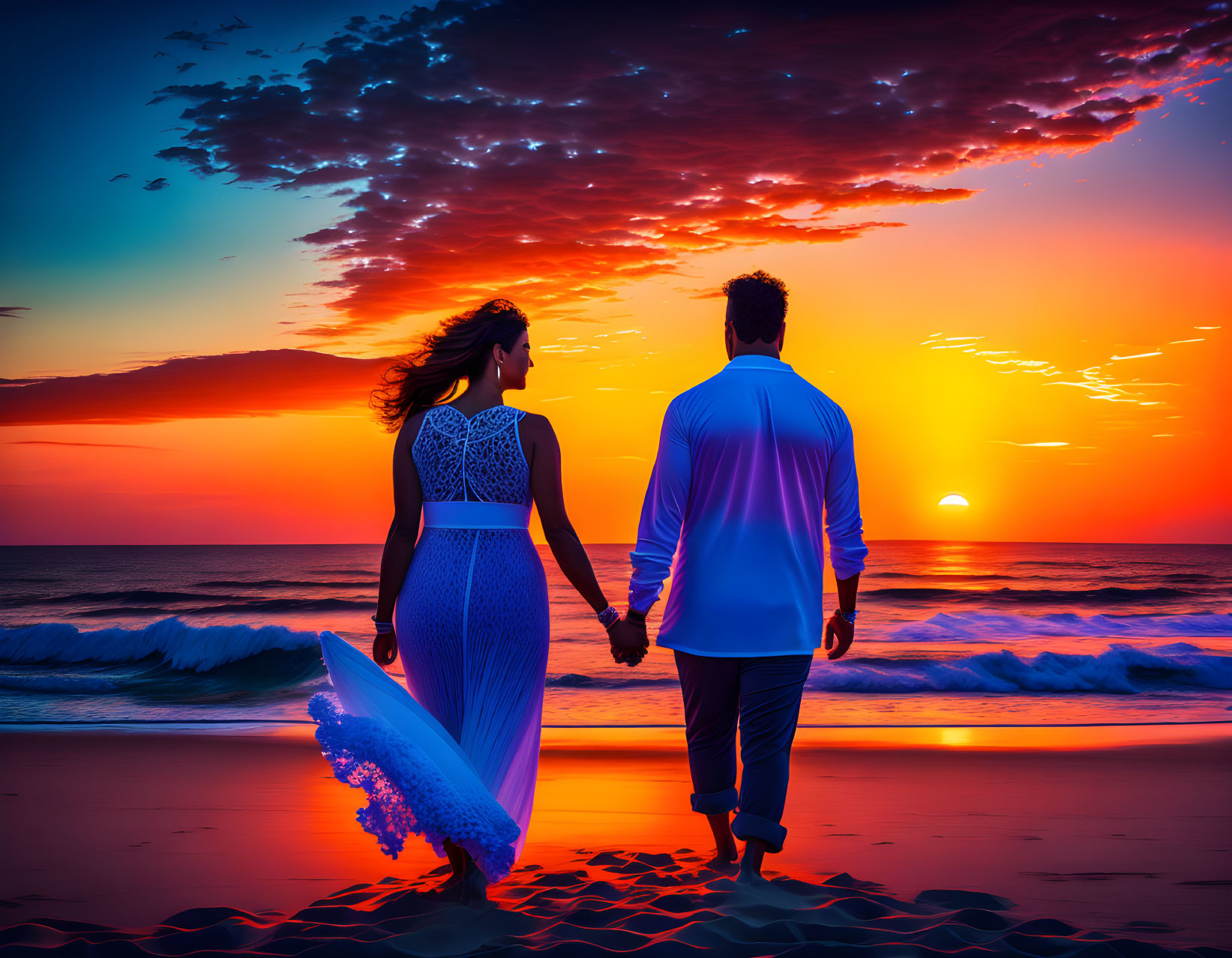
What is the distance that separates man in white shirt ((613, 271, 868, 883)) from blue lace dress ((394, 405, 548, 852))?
0.40 metres

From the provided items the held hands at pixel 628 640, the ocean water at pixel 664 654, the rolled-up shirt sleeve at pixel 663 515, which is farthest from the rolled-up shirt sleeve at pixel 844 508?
the ocean water at pixel 664 654

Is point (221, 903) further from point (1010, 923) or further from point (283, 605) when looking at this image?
point (283, 605)

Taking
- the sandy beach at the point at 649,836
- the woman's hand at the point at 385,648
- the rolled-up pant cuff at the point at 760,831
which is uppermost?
the woman's hand at the point at 385,648

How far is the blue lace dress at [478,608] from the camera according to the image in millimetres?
2988

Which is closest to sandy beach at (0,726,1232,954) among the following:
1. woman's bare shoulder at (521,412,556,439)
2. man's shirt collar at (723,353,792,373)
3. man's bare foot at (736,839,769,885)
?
man's bare foot at (736,839,769,885)

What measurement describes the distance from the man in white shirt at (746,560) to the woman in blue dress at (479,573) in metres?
0.28

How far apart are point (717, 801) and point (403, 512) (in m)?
1.59

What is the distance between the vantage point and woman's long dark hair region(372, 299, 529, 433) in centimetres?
311

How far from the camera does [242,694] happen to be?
11406mm

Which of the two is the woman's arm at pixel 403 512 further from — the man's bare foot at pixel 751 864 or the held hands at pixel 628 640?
the man's bare foot at pixel 751 864

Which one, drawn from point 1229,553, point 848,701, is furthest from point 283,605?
point 1229,553

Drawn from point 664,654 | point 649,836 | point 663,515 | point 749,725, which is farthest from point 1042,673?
point 663,515

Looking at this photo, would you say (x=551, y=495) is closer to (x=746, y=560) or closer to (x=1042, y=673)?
(x=746, y=560)

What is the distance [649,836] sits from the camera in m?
4.46
